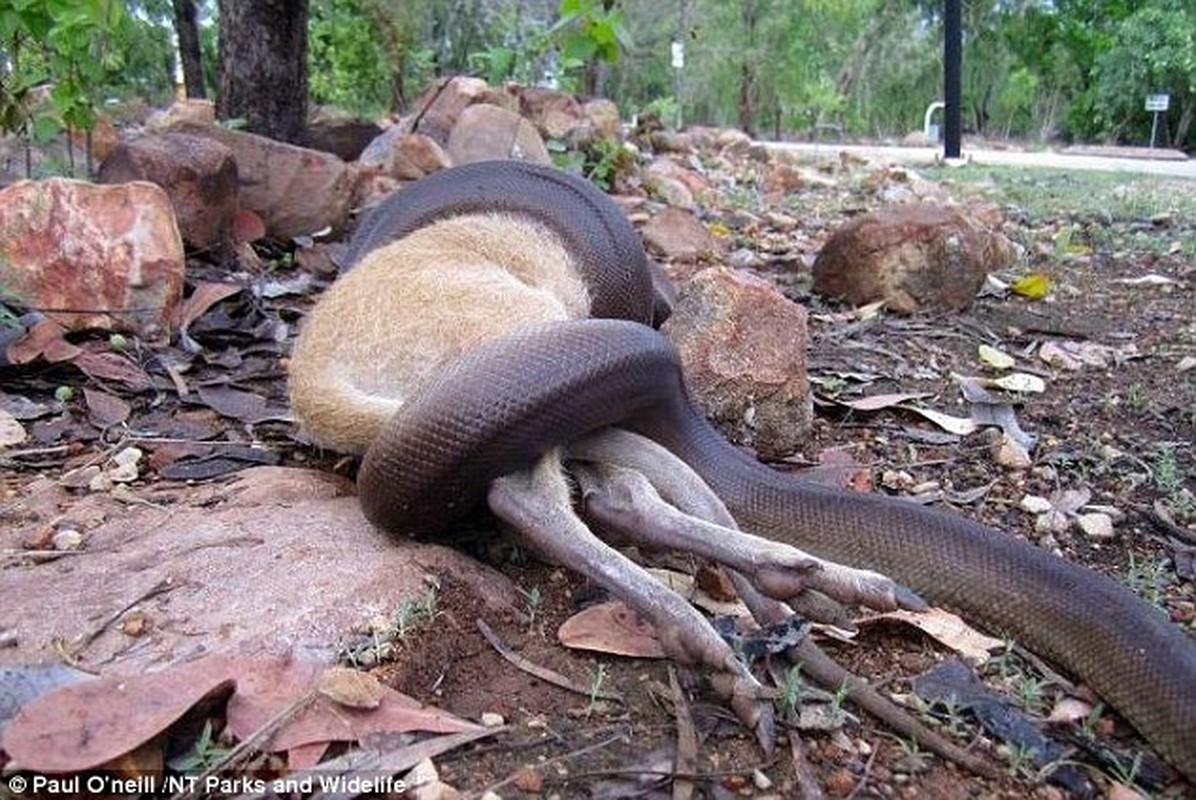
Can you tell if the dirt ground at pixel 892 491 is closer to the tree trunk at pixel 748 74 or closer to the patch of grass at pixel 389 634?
the patch of grass at pixel 389 634

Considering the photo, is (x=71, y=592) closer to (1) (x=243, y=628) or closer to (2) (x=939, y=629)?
(1) (x=243, y=628)

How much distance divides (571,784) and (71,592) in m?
0.99

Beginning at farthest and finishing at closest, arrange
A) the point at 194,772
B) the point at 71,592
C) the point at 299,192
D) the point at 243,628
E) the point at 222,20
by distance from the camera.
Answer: the point at 222,20 < the point at 299,192 < the point at 71,592 < the point at 243,628 < the point at 194,772

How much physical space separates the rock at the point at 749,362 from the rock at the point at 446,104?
438 centimetres

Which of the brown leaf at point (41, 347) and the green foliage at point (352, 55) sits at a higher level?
the green foliage at point (352, 55)

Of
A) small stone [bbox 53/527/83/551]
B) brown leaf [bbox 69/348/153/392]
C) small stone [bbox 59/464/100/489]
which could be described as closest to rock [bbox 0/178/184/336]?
brown leaf [bbox 69/348/153/392]

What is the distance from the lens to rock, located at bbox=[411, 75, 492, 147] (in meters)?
7.27

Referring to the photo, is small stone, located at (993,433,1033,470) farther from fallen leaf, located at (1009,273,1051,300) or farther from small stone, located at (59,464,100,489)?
small stone, located at (59,464,100,489)

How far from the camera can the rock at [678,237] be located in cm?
557

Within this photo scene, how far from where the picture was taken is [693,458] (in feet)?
8.29

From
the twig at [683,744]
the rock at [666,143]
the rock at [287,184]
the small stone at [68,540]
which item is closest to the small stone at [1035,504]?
the twig at [683,744]

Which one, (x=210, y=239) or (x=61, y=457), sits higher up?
(x=210, y=239)

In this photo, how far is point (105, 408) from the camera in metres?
2.95

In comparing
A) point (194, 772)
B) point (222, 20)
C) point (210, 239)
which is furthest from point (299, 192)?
point (194, 772)
